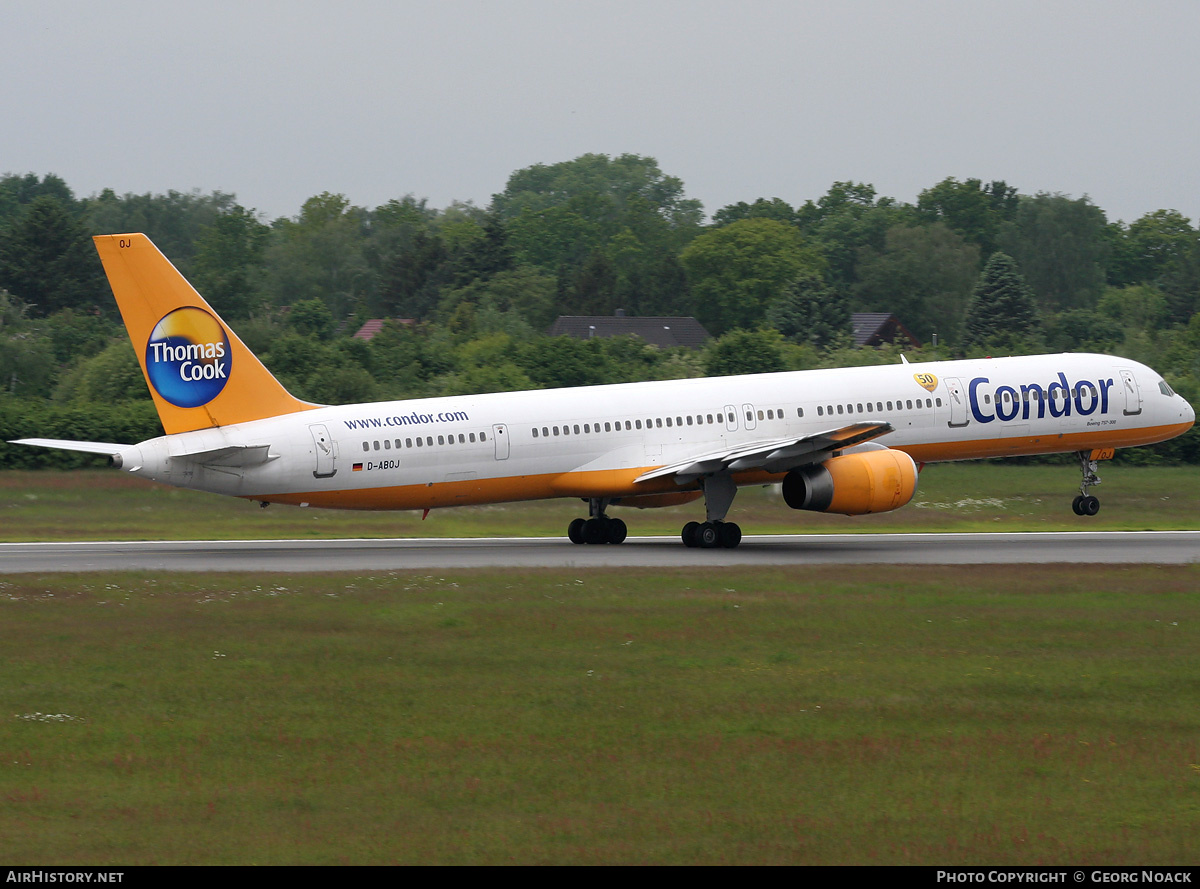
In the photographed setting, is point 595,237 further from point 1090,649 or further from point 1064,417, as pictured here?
point 1090,649

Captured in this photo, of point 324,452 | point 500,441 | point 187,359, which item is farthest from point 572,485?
point 187,359

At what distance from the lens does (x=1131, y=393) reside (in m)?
41.1

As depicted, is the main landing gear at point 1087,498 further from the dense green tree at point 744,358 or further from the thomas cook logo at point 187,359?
the dense green tree at point 744,358

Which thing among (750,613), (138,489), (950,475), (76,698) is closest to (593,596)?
(750,613)

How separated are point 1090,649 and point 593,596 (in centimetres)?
905

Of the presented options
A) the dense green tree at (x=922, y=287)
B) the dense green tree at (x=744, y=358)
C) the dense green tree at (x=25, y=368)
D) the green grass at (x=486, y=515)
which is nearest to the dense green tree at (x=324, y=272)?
the dense green tree at (x=922, y=287)

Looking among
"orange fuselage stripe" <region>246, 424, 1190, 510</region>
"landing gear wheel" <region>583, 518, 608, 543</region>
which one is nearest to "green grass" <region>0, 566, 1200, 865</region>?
"orange fuselage stripe" <region>246, 424, 1190, 510</region>

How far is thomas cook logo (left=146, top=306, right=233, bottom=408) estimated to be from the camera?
107 ft

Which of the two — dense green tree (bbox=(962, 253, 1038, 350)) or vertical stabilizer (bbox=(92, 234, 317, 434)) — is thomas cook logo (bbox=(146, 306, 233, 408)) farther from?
Answer: dense green tree (bbox=(962, 253, 1038, 350))

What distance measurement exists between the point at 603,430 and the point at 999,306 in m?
86.5

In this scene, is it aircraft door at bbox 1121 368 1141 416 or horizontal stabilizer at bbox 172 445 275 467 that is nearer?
horizontal stabilizer at bbox 172 445 275 467

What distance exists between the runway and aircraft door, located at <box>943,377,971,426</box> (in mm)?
3140

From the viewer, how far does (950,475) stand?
55.0 m

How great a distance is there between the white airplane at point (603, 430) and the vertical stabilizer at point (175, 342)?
3 centimetres
